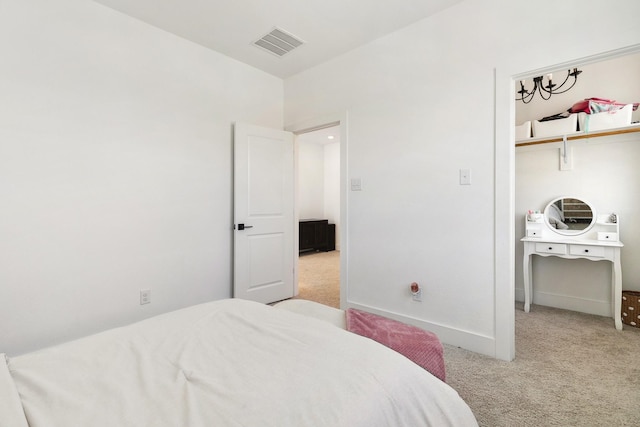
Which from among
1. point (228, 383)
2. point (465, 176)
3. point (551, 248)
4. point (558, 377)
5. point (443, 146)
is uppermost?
point (443, 146)

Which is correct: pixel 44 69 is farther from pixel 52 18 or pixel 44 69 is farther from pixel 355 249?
pixel 355 249

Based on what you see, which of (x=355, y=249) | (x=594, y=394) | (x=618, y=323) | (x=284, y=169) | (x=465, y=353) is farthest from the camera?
(x=284, y=169)

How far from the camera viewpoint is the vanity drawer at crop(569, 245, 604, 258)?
2674mm

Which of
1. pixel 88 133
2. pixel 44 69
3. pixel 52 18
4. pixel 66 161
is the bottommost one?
pixel 66 161

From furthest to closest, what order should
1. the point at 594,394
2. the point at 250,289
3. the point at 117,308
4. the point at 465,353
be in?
the point at 250,289 → the point at 117,308 → the point at 465,353 → the point at 594,394

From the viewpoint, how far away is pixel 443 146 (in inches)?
92.4

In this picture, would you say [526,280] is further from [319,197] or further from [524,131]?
[319,197]

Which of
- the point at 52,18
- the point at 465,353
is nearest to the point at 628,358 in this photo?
the point at 465,353

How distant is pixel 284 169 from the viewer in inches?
136

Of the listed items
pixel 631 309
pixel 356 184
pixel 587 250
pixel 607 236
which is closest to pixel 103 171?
pixel 356 184

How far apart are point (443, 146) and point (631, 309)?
2242 millimetres

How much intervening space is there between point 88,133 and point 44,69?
46 cm

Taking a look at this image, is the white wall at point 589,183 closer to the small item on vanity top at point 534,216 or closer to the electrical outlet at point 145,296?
the small item on vanity top at point 534,216

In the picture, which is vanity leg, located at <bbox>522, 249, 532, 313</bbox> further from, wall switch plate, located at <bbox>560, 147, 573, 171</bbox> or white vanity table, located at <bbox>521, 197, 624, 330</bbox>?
wall switch plate, located at <bbox>560, 147, 573, 171</bbox>
